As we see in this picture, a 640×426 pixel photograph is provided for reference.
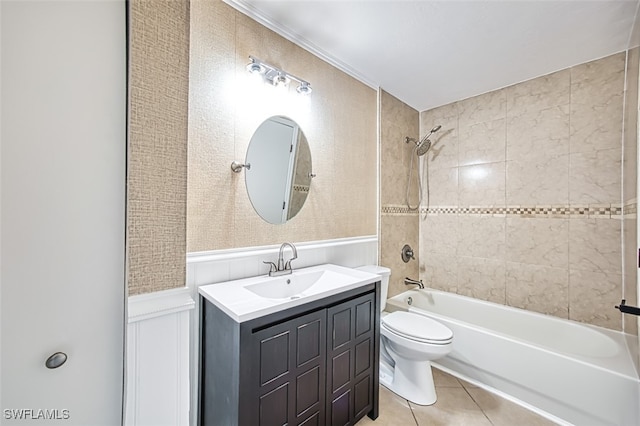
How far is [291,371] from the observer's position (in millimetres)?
1180

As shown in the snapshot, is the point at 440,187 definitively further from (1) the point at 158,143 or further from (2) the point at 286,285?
(1) the point at 158,143

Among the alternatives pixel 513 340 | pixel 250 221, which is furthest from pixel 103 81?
pixel 513 340

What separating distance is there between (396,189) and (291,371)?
6.46 ft

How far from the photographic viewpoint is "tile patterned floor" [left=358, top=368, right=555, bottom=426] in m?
1.64

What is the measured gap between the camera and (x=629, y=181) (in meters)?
1.67

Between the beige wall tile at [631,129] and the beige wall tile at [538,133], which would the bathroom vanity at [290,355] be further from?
the beige wall tile at [538,133]

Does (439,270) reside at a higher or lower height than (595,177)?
lower

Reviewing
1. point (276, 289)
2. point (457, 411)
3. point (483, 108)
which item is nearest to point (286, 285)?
point (276, 289)

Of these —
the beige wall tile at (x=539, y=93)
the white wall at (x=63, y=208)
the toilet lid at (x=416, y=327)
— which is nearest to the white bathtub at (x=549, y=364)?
the toilet lid at (x=416, y=327)

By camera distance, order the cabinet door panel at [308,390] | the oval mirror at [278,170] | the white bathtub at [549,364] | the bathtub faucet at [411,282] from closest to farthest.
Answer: the cabinet door panel at [308,390]
the white bathtub at [549,364]
the oval mirror at [278,170]
the bathtub faucet at [411,282]

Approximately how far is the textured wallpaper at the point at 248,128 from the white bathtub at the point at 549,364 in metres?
1.19

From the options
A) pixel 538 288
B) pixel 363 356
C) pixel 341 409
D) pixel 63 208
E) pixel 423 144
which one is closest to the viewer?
pixel 63 208

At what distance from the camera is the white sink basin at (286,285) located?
144 cm

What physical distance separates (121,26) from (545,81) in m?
2.89
